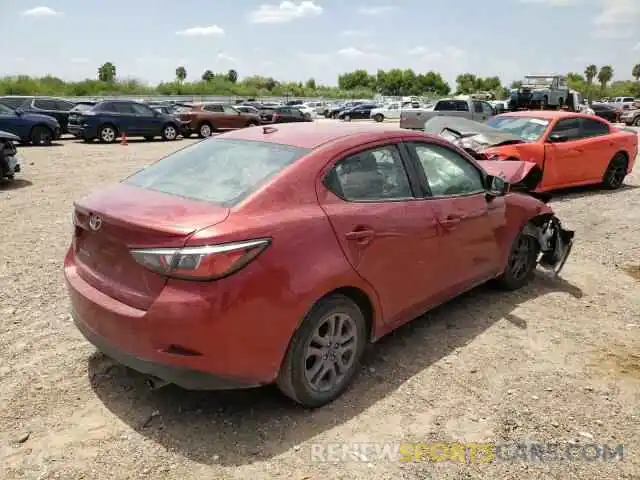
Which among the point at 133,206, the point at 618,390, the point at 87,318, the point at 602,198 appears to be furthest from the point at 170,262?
the point at 602,198

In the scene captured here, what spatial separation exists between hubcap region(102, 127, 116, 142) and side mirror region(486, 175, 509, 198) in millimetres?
18502

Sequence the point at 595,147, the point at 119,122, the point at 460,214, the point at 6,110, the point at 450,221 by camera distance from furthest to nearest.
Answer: the point at 119,122
the point at 6,110
the point at 595,147
the point at 460,214
the point at 450,221

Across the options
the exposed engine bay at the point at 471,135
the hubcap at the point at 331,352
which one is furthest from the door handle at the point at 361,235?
the exposed engine bay at the point at 471,135

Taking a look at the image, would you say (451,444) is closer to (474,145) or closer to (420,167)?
(420,167)

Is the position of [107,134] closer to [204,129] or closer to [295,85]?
[204,129]

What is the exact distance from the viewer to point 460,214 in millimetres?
4012

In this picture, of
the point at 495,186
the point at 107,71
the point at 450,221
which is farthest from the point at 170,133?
the point at 107,71

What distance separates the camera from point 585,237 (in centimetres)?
709

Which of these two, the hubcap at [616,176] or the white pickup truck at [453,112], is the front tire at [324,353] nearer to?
the hubcap at [616,176]

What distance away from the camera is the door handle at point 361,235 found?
312 centimetres

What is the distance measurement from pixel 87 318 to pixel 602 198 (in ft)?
30.3

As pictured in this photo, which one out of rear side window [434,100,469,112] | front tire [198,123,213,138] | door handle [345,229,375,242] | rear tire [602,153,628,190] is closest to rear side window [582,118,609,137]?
rear tire [602,153,628,190]

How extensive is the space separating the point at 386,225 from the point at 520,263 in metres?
2.28

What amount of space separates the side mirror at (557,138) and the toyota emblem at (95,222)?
27.0 feet
